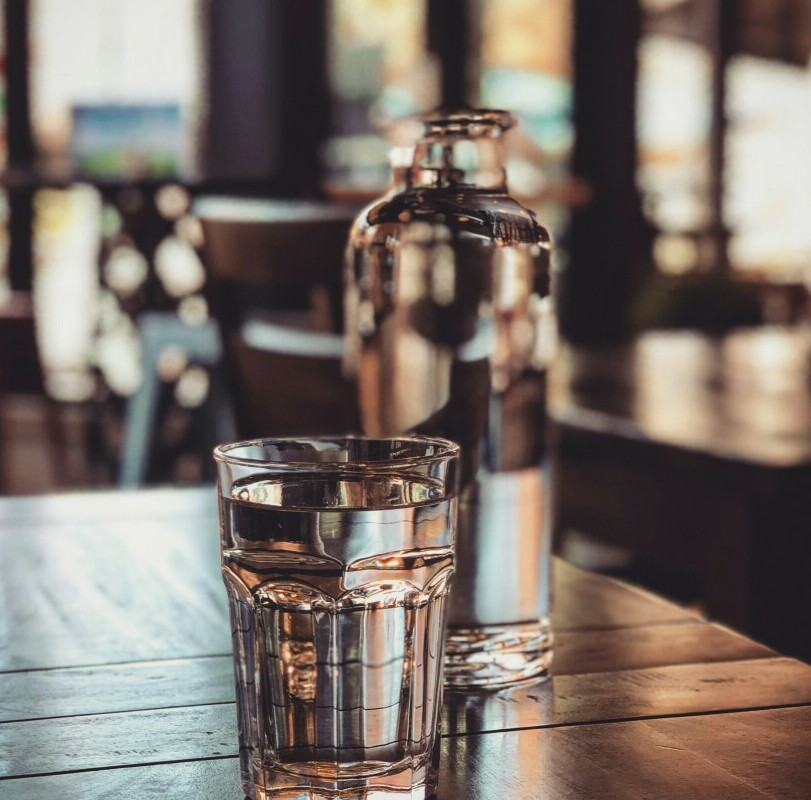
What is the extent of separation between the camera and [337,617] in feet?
1.44

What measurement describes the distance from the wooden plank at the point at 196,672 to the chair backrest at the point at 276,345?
93 centimetres

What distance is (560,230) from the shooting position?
6398 mm

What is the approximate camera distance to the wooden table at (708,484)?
124 centimetres

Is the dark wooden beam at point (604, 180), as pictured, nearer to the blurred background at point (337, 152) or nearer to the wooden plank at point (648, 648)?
the blurred background at point (337, 152)

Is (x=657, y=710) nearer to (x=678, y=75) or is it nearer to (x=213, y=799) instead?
(x=213, y=799)

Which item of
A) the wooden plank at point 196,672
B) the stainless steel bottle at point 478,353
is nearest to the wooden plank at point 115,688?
the wooden plank at point 196,672

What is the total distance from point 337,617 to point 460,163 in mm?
229

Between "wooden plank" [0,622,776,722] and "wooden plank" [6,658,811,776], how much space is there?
0.01m

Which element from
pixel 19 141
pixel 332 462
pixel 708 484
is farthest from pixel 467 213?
pixel 19 141

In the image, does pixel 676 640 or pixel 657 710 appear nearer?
pixel 657 710

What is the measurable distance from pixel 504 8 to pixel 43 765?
20.1ft

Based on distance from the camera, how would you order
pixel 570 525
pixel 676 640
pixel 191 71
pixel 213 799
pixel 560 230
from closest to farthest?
pixel 213 799
pixel 676 640
pixel 570 525
pixel 191 71
pixel 560 230

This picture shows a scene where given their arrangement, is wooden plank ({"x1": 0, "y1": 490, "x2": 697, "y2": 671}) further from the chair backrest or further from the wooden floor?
the wooden floor

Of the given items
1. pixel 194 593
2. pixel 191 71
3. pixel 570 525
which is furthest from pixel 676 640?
pixel 191 71
